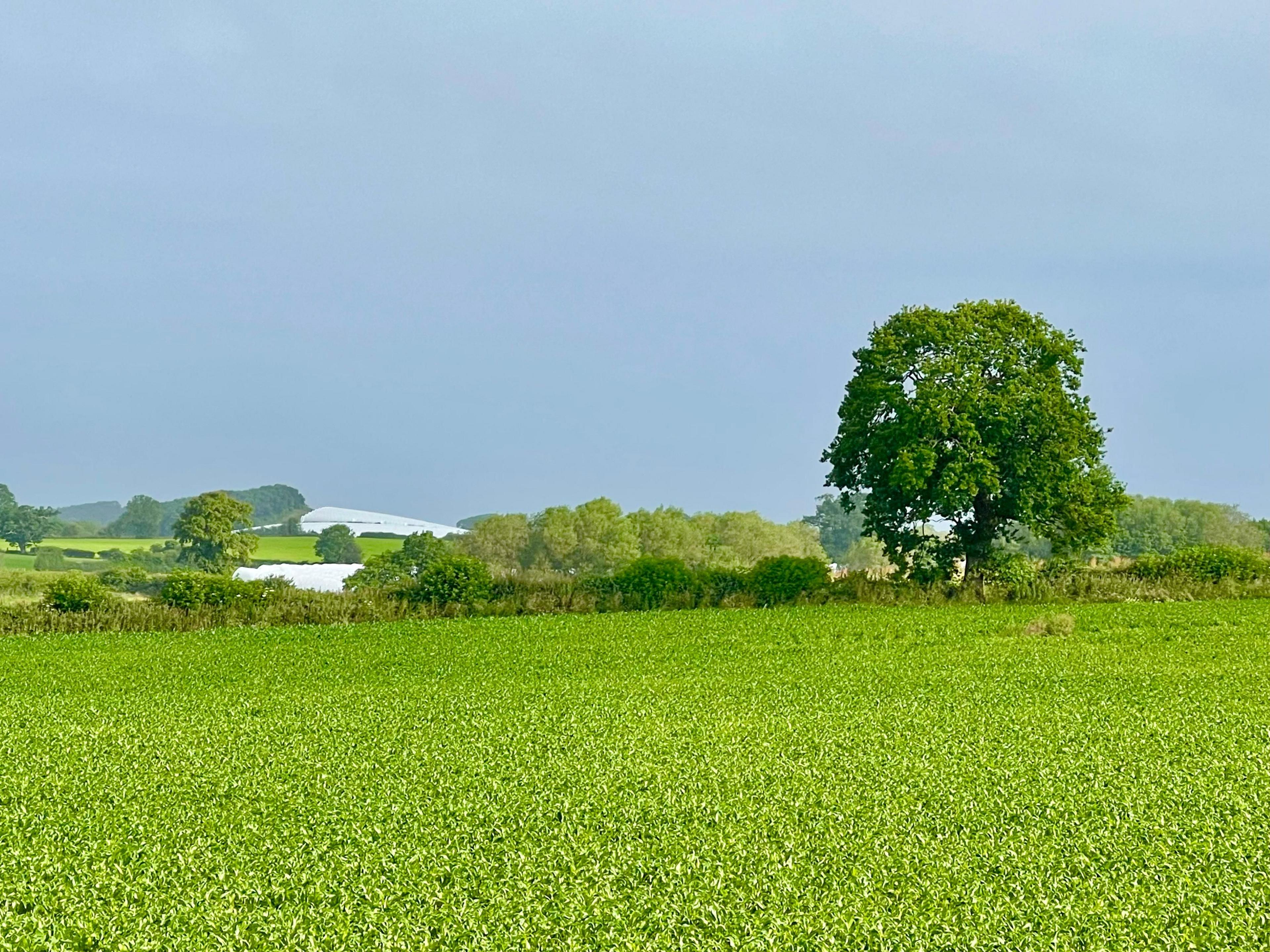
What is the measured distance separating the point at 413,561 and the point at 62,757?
14671 millimetres

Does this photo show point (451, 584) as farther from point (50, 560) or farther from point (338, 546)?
point (50, 560)

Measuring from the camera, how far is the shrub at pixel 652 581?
21016 millimetres

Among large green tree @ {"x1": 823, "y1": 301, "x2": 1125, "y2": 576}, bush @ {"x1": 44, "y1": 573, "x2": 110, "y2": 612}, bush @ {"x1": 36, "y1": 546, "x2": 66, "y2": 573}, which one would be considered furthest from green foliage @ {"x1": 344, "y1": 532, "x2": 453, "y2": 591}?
large green tree @ {"x1": 823, "y1": 301, "x2": 1125, "y2": 576}

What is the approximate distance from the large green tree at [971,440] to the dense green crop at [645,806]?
887 centimetres

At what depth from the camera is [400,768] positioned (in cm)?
812

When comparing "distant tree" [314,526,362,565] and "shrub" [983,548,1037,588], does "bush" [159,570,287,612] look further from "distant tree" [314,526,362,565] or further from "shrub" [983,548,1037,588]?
"shrub" [983,548,1037,588]

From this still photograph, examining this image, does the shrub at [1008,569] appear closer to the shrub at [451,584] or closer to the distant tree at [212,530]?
the shrub at [451,584]

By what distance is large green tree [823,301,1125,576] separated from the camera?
2170cm

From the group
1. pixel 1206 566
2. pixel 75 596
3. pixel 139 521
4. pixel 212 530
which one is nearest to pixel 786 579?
pixel 1206 566

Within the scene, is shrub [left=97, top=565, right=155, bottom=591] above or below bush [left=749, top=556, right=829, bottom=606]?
below

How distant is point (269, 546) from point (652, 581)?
593 inches

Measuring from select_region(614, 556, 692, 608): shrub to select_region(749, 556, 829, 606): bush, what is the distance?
1389mm

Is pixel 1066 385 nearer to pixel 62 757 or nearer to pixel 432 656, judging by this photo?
pixel 432 656

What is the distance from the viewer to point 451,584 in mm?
20297
